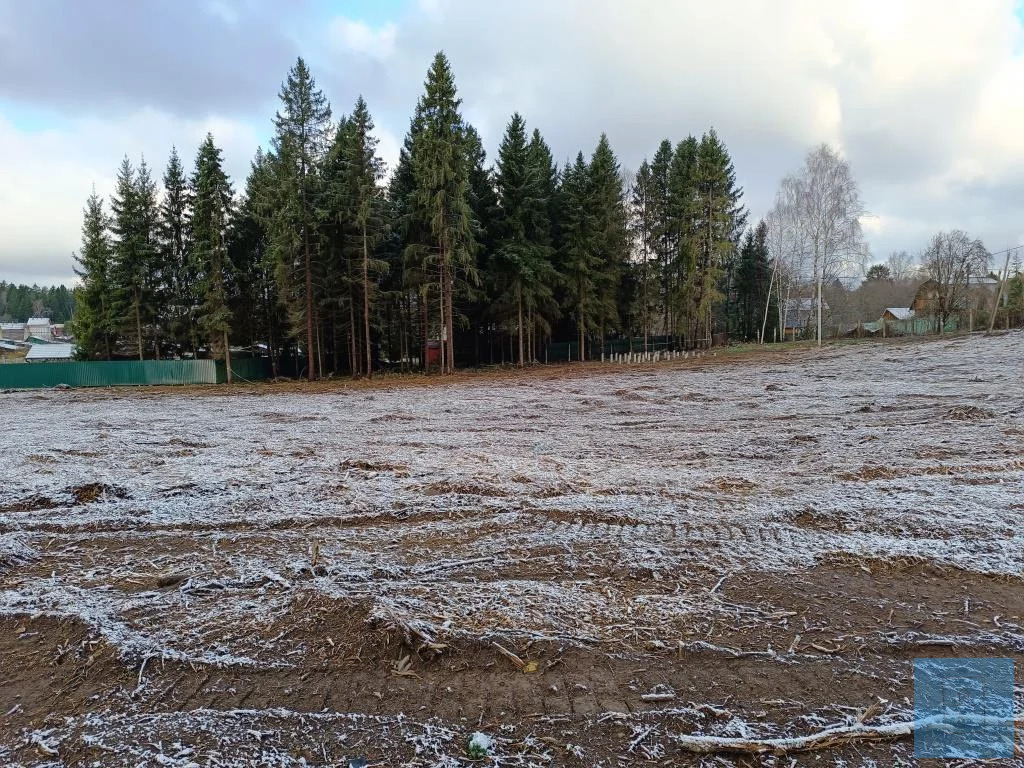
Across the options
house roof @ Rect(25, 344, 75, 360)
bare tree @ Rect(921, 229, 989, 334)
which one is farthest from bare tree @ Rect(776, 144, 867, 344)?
house roof @ Rect(25, 344, 75, 360)

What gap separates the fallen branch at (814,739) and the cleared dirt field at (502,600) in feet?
0.04

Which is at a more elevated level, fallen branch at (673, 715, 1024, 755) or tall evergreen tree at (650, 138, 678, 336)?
tall evergreen tree at (650, 138, 678, 336)

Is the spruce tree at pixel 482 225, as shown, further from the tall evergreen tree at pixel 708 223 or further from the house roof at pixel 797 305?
the house roof at pixel 797 305

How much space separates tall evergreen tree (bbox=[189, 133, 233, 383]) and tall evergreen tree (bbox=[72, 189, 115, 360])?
343 inches

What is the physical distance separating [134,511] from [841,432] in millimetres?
9521

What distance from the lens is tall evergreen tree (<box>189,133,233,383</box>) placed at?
1119 inches

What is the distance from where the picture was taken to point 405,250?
92.2ft

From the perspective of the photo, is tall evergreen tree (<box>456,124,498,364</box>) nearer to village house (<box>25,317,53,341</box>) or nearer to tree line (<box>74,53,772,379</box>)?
tree line (<box>74,53,772,379</box>)

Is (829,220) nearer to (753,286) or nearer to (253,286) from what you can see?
(753,286)

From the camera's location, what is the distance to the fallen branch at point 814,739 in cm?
202

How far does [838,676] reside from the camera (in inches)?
96.3


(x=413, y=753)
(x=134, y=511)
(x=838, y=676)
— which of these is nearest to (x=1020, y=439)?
(x=838, y=676)

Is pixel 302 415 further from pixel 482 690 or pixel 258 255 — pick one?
pixel 258 255

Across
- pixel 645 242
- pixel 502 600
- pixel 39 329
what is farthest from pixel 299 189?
pixel 39 329
